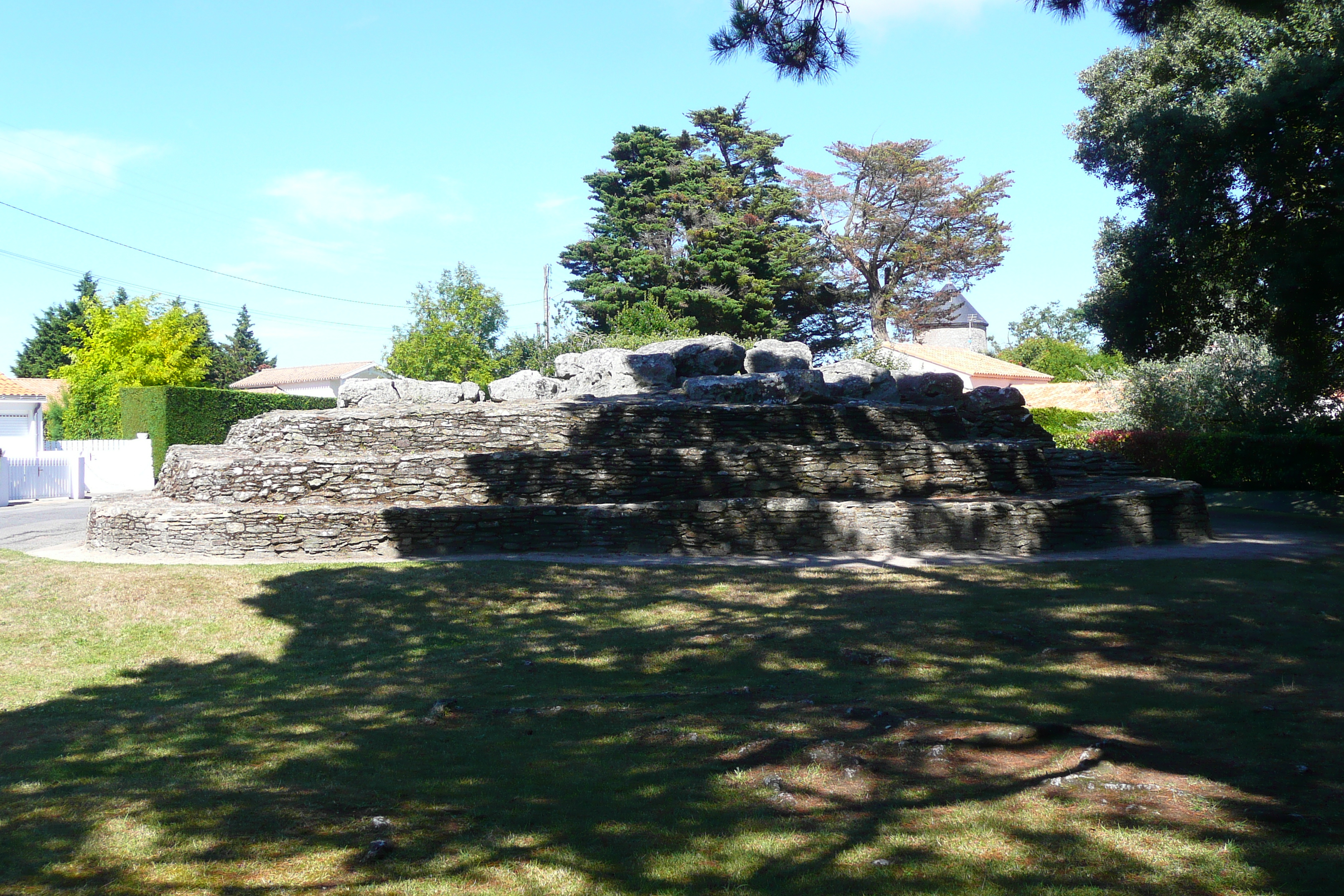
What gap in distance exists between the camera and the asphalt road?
12828mm

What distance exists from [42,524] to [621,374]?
10.0 m

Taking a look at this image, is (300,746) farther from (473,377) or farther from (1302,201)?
(473,377)

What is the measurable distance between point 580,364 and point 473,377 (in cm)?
1877

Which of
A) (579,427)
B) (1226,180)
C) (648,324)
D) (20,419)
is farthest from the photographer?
(648,324)

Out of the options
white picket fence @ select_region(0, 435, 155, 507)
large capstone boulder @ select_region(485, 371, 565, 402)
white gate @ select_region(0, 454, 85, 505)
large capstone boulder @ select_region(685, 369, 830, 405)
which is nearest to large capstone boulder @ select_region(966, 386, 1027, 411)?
large capstone boulder @ select_region(685, 369, 830, 405)

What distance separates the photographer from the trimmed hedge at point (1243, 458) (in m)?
16.7

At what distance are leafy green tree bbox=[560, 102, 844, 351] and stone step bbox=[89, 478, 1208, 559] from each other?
2332 cm

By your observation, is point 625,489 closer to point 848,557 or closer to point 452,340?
point 848,557

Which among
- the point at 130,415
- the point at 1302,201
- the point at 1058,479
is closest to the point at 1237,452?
the point at 1058,479

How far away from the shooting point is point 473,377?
116 ft

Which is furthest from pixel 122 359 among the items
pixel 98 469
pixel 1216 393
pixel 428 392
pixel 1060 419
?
pixel 1216 393

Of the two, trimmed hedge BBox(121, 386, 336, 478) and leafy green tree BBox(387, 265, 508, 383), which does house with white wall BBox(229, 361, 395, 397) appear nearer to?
leafy green tree BBox(387, 265, 508, 383)

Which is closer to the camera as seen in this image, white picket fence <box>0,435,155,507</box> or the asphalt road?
the asphalt road

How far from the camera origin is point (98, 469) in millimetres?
21344
